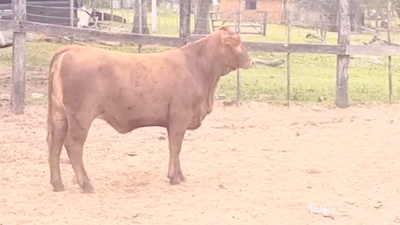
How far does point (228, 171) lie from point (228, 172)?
0.05 meters

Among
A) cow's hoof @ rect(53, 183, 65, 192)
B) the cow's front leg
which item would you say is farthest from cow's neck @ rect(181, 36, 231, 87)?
cow's hoof @ rect(53, 183, 65, 192)

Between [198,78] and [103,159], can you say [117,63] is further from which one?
[103,159]

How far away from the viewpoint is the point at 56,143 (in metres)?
6.65

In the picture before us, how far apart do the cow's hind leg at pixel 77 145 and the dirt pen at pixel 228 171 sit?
109mm

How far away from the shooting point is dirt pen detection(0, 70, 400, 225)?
592cm

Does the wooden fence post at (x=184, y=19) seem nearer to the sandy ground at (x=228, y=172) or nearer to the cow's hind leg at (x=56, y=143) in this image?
the sandy ground at (x=228, y=172)

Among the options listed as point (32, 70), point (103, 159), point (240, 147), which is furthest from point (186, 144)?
point (32, 70)

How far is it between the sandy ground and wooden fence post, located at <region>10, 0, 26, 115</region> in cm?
25

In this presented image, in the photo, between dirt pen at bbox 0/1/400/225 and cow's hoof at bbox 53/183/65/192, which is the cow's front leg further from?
cow's hoof at bbox 53/183/65/192

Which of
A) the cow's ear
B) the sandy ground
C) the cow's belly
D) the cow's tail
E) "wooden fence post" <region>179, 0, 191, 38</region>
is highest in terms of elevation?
"wooden fence post" <region>179, 0, 191, 38</region>

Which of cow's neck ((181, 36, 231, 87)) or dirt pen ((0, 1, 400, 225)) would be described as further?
cow's neck ((181, 36, 231, 87))

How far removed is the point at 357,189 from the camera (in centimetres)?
686

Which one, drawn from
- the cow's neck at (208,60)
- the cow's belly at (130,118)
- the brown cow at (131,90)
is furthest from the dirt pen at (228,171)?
the cow's neck at (208,60)

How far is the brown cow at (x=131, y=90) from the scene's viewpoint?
6406 millimetres
